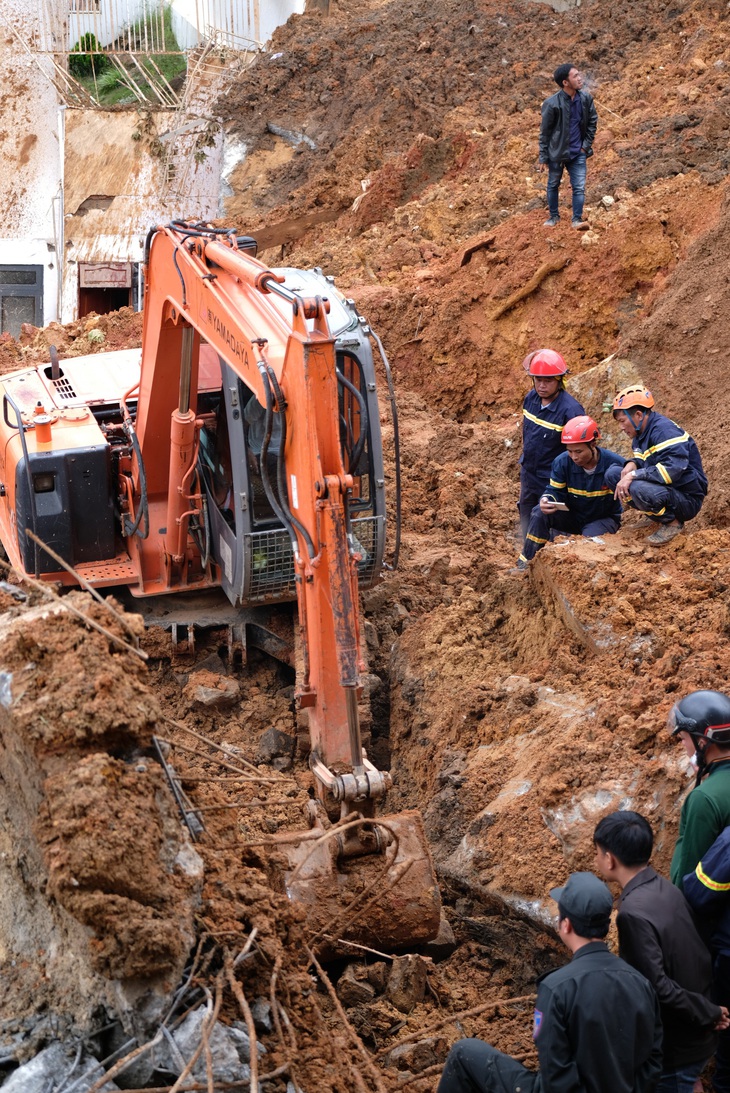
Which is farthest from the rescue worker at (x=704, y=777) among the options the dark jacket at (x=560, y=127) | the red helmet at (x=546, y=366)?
the dark jacket at (x=560, y=127)

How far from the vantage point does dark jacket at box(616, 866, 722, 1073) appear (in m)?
4.07

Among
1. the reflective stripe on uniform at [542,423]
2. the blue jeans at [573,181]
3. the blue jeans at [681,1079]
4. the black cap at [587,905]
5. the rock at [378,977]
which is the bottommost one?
the rock at [378,977]

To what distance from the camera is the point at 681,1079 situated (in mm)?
4359

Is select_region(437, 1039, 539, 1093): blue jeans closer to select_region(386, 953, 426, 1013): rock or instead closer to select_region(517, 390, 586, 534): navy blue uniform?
select_region(386, 953, 426, 1013): rock

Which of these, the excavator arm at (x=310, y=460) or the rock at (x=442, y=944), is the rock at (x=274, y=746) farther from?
the rock at (x=442, y=944)

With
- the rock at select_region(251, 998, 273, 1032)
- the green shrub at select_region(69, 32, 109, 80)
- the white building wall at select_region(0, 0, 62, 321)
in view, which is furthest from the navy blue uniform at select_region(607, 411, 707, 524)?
the green shrub at select_region(69, 32, 109, 80)

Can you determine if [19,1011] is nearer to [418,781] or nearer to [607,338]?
[418,781]

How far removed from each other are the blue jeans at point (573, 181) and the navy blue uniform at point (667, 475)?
5.94 meters

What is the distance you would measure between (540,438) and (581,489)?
744 millimetres

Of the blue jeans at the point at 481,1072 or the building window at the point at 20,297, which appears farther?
the building window at the point at 20,297

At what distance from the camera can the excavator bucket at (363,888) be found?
552cm

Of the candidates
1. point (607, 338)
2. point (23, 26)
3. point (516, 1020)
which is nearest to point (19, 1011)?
point (516, 1020)

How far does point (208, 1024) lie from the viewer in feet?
12.6

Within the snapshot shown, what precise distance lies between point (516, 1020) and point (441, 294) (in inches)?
378
